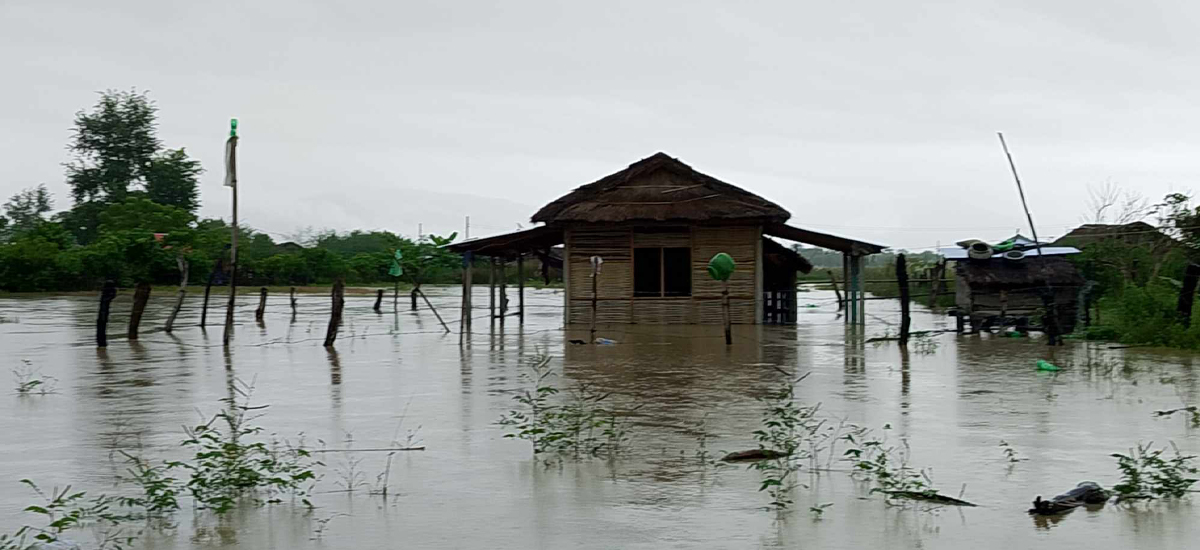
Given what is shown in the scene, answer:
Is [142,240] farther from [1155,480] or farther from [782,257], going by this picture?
[1155,480]

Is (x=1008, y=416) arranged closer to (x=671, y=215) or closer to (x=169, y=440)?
(x=169, y=440)

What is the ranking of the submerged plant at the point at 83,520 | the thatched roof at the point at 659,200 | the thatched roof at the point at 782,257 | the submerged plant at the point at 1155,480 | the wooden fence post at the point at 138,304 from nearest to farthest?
1. the submerged plant at the point at 83,520
2. the submerged plant at the point at 1155,480
3. the wooden fence post at the point at 138,304
4. the thatched roof at the point at 659,200
5. the thatched roof at the point at 782,257

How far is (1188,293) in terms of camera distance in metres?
18.2

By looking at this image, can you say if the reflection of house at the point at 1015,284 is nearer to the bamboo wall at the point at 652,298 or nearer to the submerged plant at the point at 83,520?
the bamboo wall at the point at 652,298

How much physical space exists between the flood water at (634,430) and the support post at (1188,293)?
3.16ft

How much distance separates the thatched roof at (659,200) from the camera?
77.7ft

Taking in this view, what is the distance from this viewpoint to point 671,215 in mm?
23641

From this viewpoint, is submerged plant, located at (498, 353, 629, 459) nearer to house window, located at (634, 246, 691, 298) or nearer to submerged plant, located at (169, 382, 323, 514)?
submerged plant, located at (169, 382, 323, 514)

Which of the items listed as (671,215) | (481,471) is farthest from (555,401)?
(671,215)

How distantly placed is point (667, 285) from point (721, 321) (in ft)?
4.90

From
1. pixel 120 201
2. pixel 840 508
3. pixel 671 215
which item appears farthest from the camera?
pixel 120 201

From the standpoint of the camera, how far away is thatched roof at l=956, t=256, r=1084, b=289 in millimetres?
22297

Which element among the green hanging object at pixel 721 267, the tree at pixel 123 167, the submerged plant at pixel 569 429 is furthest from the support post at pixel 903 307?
the tree at pixel 123 167

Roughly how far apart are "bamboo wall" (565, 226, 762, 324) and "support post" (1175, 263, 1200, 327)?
8.24 m
